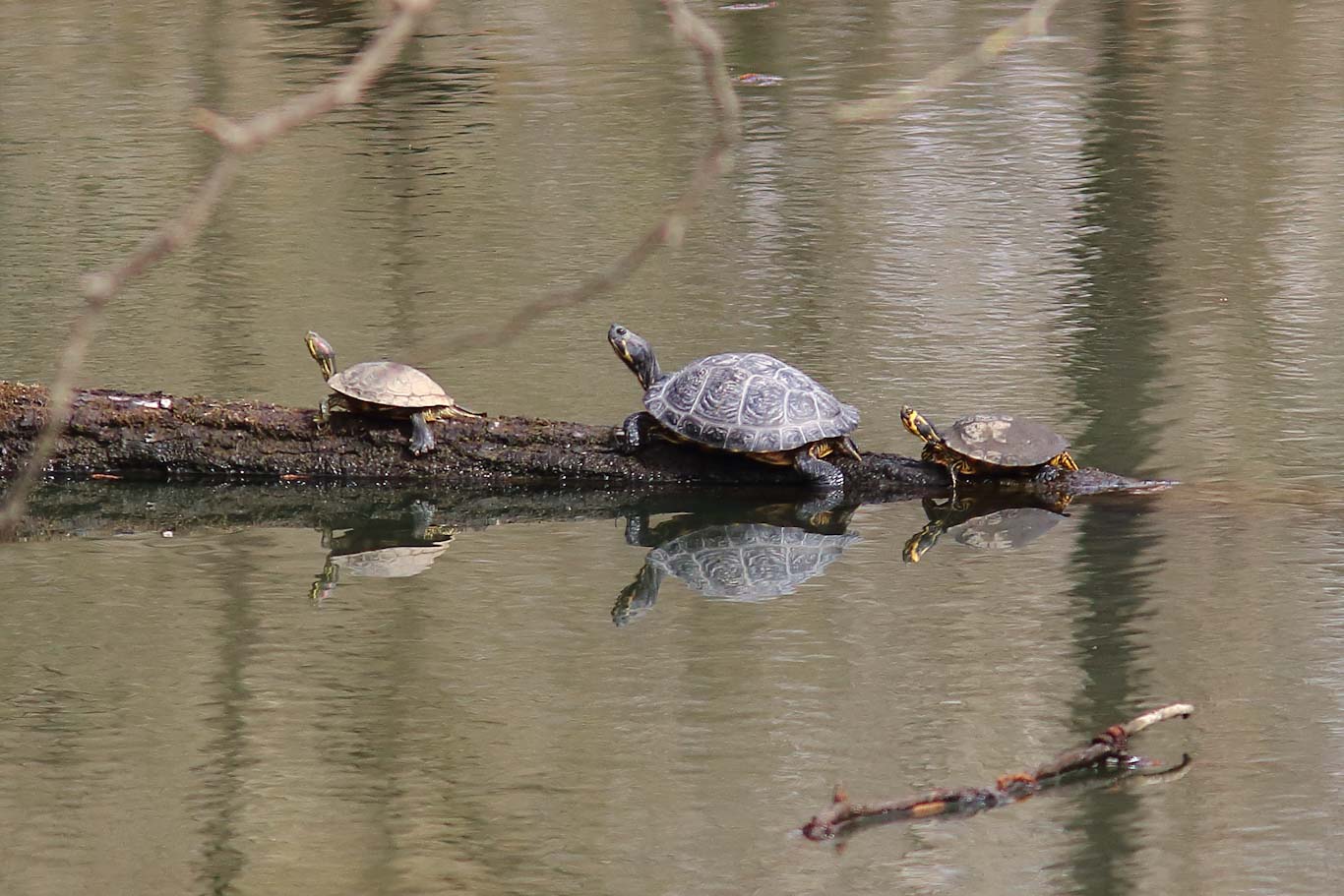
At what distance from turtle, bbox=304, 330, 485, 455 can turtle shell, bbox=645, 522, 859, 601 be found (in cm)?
Answer: 104

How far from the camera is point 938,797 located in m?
3.85

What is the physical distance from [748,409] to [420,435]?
1205mm

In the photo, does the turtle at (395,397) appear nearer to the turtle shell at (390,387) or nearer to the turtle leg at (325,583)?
the turtle shell at (390,387)

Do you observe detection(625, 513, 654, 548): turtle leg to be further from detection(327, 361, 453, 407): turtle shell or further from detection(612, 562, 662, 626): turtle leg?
detection(327, 361, 453, 407): turtle shell

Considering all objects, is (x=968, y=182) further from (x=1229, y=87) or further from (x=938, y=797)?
(x=938, y=797)

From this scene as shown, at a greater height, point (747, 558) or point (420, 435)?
point (420, 435)

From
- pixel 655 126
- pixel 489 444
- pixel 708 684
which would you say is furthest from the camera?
pixel 655 126

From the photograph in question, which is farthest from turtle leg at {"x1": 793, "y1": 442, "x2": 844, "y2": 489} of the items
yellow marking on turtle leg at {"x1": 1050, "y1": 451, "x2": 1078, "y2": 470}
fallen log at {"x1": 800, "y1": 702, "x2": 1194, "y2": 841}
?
fallen log at {"x1": 800, "y1": 702, "x2": 1194, "y2": 841}

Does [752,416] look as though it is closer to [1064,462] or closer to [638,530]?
[638,530]

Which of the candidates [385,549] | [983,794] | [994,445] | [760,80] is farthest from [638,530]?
[760,80]

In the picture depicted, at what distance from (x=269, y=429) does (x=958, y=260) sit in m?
4.15

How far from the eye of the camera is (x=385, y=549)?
602 cm

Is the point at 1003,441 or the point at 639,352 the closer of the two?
the point at 1003,441

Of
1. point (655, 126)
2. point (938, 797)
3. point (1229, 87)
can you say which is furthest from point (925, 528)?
point (1229, 87)
